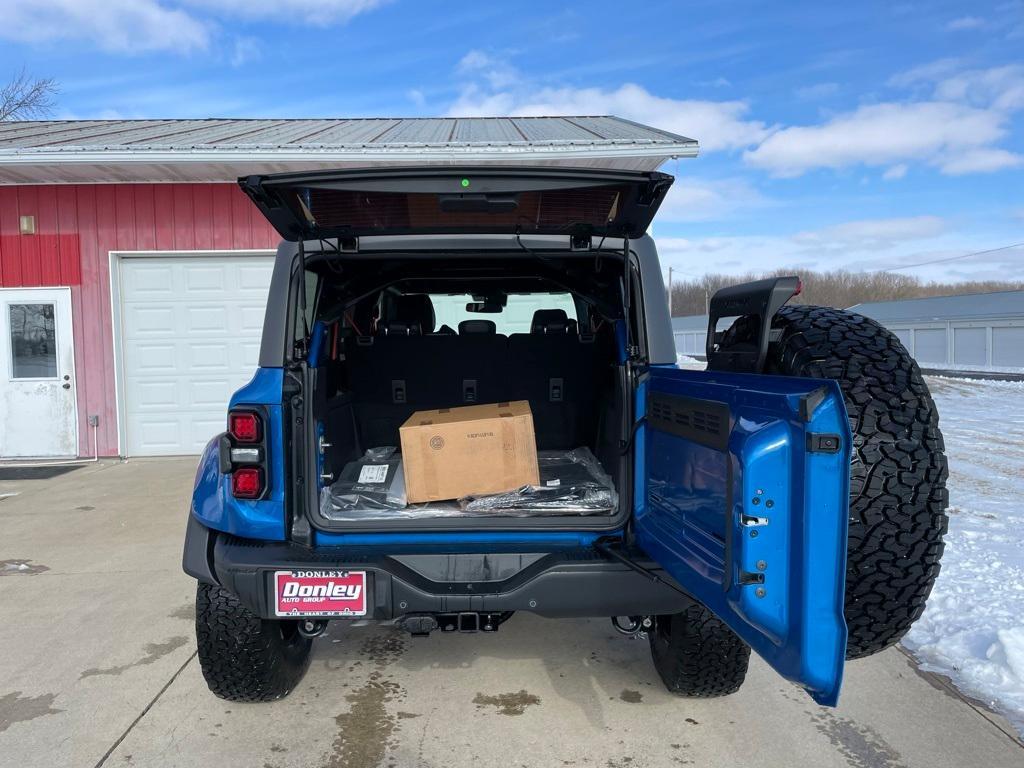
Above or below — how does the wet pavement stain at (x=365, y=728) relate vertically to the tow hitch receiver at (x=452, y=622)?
below

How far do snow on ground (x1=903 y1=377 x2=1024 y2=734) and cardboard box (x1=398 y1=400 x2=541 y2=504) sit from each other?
6.50 feet

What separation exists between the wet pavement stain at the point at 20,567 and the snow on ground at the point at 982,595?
5.02 m

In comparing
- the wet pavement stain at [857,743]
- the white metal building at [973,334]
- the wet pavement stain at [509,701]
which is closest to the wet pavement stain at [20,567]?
the wet pavement stain at [509,701]

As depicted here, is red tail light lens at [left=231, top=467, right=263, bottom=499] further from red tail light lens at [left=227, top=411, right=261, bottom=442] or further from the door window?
the door window

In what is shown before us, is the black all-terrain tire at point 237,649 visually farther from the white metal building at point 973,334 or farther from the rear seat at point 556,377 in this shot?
the white metal building at point 973,334

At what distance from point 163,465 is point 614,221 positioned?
24.1ft

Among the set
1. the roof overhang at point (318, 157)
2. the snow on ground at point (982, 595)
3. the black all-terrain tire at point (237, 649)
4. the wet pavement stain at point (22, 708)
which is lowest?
the wet pavement stain at point (22, 708)

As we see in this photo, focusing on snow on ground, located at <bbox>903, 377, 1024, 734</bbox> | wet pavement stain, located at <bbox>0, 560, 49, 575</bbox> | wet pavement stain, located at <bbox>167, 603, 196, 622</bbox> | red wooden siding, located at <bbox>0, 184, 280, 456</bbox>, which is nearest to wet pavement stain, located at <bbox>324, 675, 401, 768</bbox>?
wet pavement stain, located at <bbox>167, 603, 196, 622</bbox>

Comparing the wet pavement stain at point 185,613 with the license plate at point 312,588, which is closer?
the license plate at point 312,588

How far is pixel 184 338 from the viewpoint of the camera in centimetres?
873

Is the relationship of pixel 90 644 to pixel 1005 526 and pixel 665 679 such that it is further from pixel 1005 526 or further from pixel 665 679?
pixel 1005 526

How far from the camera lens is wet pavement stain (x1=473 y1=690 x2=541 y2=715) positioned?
2.83 meters

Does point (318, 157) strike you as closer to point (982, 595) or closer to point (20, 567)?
point (20, 567)

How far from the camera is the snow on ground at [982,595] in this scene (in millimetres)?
2969
